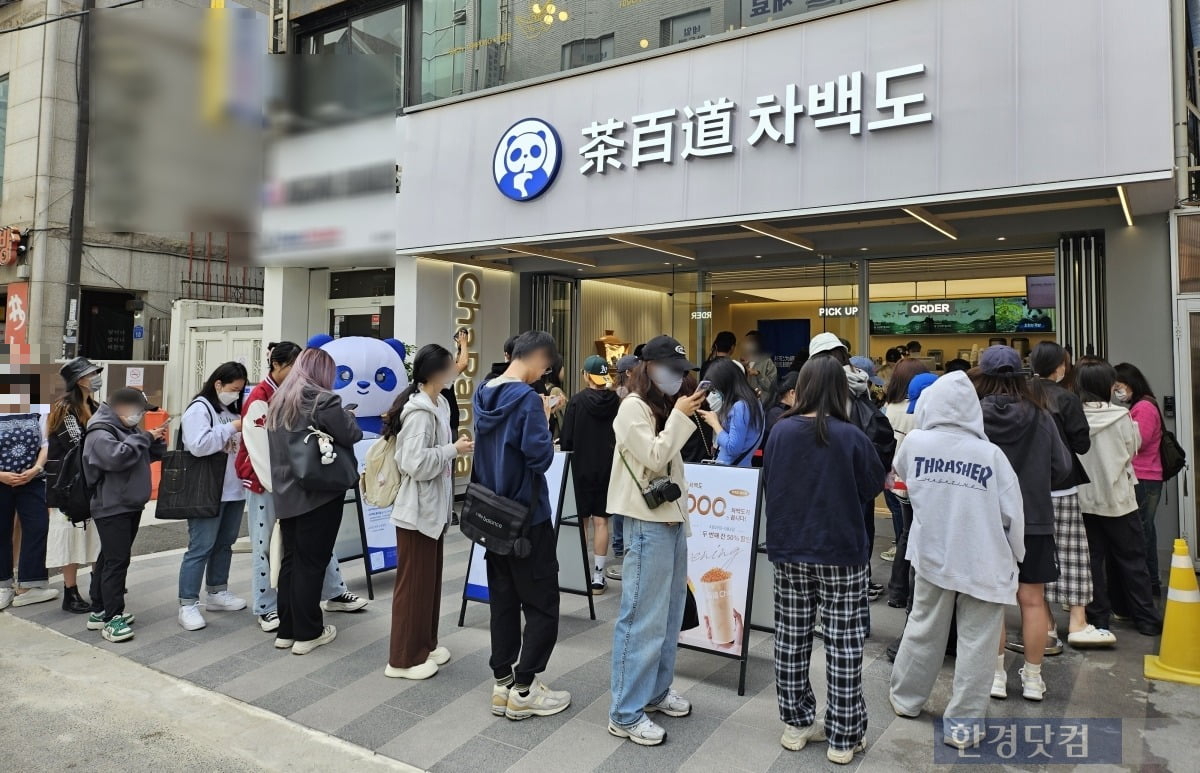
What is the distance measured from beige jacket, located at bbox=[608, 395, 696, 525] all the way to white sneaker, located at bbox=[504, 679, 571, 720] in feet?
3.49

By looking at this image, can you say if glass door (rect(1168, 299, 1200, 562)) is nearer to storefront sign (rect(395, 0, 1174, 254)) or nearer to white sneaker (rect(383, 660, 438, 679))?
storefront sign (rect(395, 0, 1174, 254))

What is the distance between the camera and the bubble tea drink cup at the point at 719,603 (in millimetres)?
4341

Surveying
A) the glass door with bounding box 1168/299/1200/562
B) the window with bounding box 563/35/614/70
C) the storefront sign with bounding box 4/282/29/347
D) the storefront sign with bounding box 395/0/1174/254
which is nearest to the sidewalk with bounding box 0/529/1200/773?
the glass door with bounding box 1168/299/1200/562

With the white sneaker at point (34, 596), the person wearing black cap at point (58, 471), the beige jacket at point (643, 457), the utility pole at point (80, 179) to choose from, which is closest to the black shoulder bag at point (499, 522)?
the beige jacket at point (643, 457)

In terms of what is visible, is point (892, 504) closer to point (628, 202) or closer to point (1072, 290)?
point (1072, 290)

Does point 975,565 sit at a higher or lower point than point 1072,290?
lower

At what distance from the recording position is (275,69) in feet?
30.2

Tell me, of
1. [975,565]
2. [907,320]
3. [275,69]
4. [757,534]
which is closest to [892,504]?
[757,534]

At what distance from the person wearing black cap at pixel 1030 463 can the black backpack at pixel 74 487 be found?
540 cm

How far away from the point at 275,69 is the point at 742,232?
19.2 feet

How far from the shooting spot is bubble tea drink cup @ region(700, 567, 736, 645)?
4.34 m

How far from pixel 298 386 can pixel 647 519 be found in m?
2.38

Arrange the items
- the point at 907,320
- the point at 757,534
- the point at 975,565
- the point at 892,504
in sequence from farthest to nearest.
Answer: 1. the point at 907,320
2. the point at 892,504
3. the point at 757,534
4. the point at 975,565

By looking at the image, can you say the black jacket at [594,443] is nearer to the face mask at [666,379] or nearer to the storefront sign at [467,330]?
the face mask at [666,379]
